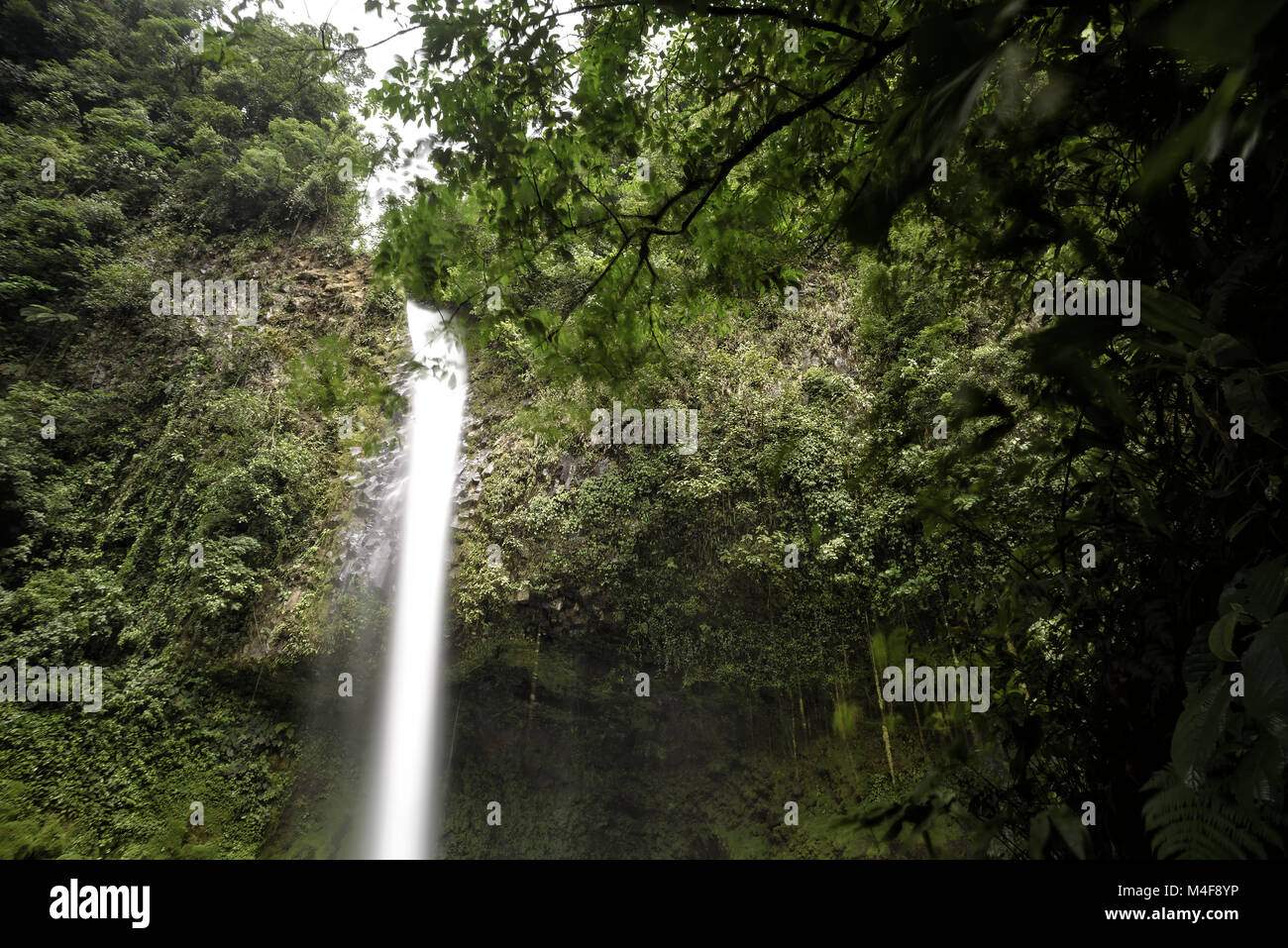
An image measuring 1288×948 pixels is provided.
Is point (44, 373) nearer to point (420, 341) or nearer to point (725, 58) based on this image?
point (420, 341)

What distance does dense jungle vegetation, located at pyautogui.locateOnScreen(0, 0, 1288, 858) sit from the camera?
813 mm

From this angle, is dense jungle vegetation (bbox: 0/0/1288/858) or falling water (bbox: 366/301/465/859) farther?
falling water (bbox: 366/301/465/859)

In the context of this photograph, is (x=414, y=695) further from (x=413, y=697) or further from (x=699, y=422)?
(x=699, y=422)

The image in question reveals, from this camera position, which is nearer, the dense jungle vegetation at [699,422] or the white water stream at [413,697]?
the dense jungle vegetation at [699,422]

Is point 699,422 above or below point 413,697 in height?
above

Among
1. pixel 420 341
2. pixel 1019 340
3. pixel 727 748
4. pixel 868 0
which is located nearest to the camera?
pixel 1019 340

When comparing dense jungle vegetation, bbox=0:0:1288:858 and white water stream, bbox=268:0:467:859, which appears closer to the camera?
dense jungle vegetation, bbox=0:0:1288:858

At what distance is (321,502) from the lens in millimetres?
8711

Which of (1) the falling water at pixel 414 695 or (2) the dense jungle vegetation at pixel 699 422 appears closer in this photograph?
(2) the dense jungle vegetation at pixel 699 422

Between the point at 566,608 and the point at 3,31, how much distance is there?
17.4 meters

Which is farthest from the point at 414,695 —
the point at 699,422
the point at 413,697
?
the point at 699,422

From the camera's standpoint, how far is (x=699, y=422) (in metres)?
6.89

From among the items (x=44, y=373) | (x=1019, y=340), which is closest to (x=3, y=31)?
(x=44, y=373)

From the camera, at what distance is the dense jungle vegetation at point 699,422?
0.81m
